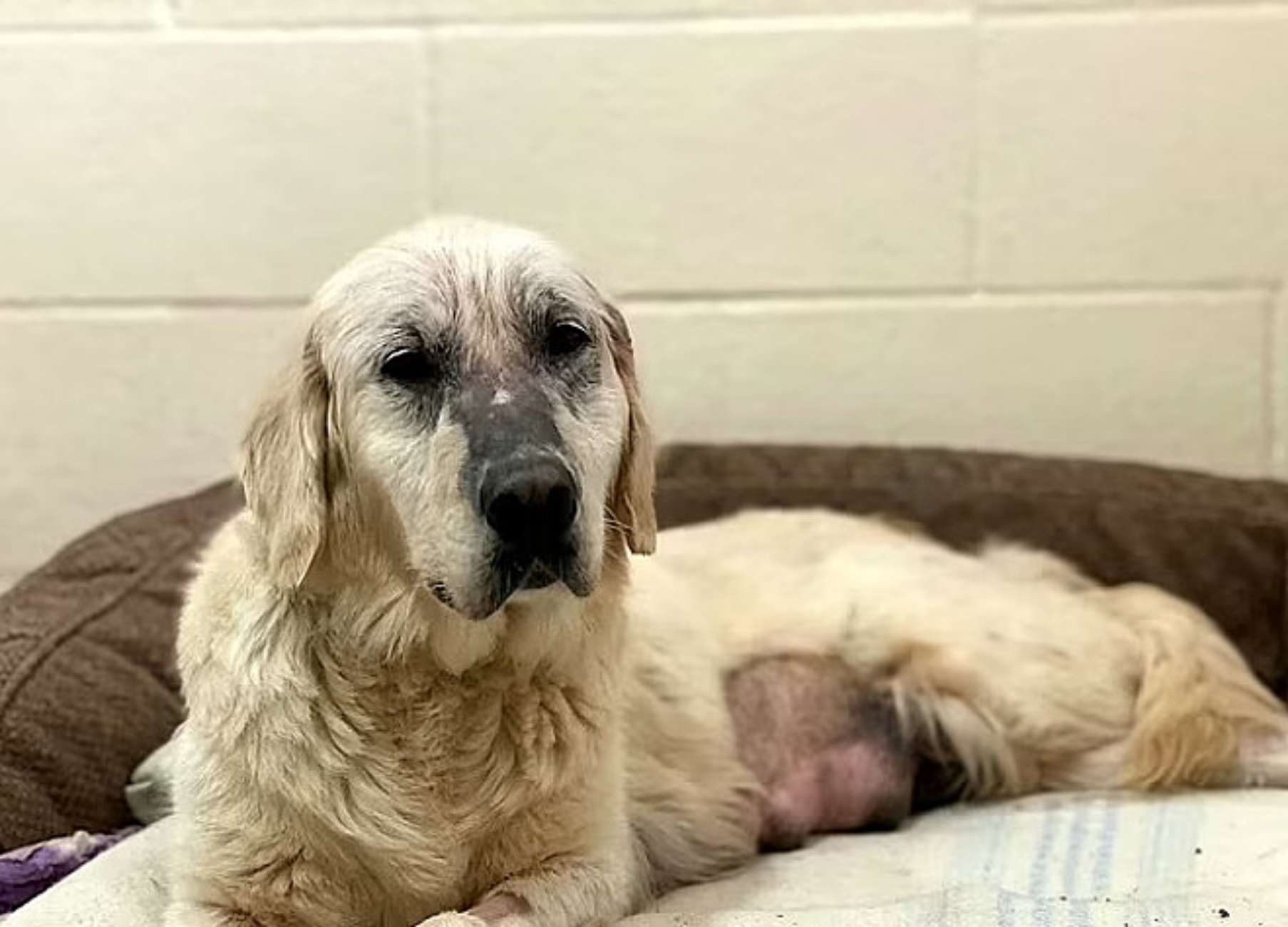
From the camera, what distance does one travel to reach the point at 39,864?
5.74ft

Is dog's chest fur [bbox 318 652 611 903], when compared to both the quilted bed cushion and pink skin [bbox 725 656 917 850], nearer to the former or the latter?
pink skin [bbox 725 656 917 850]

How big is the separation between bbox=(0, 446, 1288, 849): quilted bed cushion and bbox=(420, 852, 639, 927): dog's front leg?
2.08ft

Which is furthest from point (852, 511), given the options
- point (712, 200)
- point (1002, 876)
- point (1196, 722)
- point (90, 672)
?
point (90, 672)

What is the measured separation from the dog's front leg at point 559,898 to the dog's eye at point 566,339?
43 centimetres

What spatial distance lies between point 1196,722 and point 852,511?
2.03 ft

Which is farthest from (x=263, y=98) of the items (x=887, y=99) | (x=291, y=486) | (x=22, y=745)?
(x=291, y=486)

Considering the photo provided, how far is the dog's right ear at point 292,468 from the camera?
149cm

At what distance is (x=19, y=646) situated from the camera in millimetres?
2000

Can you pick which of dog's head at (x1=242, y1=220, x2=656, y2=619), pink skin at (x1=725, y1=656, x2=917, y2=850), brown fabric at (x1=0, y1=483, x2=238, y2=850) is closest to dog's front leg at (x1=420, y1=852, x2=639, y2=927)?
dog's head at (x1=242, y1=220, x2=656, y2=619)

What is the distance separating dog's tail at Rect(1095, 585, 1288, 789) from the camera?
2002mm

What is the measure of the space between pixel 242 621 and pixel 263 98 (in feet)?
4.09

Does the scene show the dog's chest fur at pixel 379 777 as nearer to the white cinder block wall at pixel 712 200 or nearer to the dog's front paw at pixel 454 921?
the dog's front paw at pixel 454 921

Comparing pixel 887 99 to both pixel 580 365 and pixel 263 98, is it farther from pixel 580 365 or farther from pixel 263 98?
pixel 580 365

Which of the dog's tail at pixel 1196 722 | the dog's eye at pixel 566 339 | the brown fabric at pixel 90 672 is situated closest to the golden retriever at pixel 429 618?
the dog's eye at pixel 566 339
